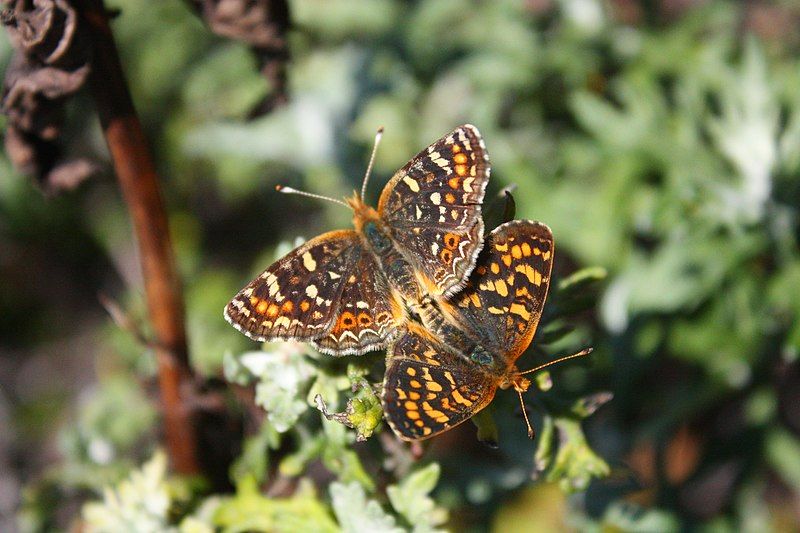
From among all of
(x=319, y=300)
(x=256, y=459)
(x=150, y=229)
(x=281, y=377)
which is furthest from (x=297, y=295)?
(x=256, y=459)

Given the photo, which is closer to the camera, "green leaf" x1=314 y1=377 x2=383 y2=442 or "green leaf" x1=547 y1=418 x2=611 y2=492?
"green leaf" x1=314 y1=377 x2=383 y2=442

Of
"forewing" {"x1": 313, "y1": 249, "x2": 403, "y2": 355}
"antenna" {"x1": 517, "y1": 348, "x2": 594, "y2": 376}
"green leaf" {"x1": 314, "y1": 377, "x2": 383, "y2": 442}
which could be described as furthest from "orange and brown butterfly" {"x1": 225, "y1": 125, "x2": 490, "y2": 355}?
"antenna" {"x1": 517, "y1": 348, "x2": 594, "y2": 376}

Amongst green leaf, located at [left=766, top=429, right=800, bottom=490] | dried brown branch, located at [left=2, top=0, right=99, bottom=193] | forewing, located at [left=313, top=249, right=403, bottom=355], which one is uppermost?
dried brown branch, located at [left=2, top=0, right=99, bottom=193]

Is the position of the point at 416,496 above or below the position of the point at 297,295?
below

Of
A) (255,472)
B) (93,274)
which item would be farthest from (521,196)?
(93,274)

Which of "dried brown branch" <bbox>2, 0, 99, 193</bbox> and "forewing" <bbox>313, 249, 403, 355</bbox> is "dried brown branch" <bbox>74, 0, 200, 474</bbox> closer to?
"dried brown branch" <bbox>2, 0, 99, 193</bbox>

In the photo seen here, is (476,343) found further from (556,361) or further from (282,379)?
(282,379)
